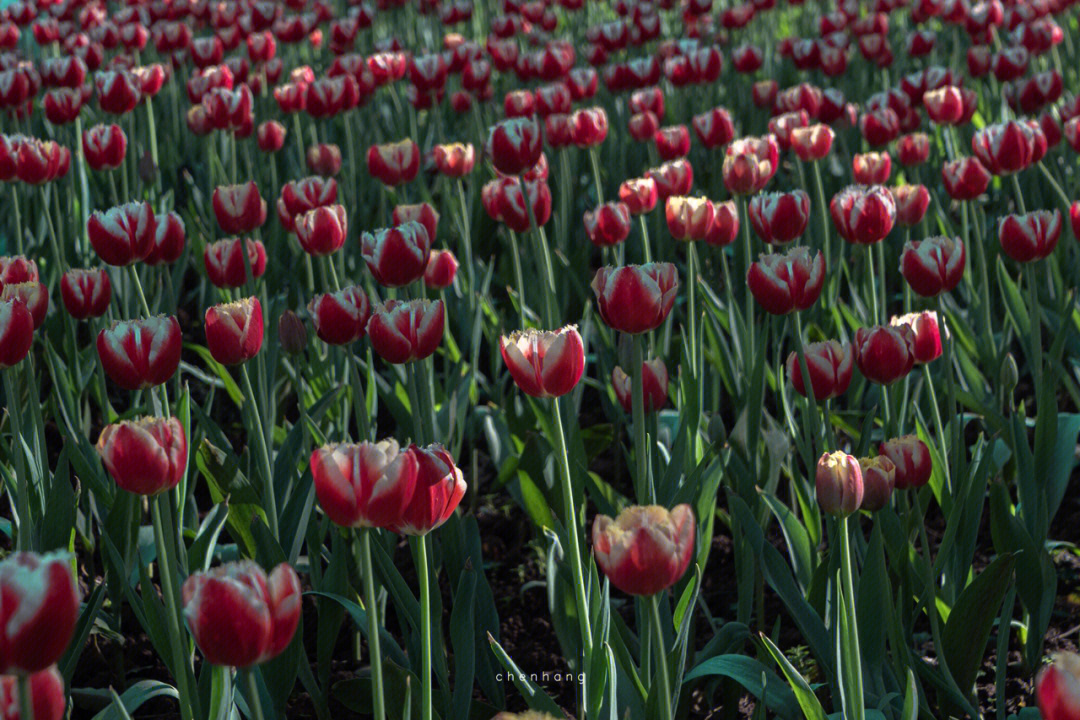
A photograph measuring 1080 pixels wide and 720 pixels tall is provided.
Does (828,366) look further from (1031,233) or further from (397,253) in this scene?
(397,253)

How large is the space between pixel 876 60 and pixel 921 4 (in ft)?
1.86

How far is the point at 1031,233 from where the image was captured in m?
2.11

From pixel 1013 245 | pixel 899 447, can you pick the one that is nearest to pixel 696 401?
pixel 899 447

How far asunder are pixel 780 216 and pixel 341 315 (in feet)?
2.90

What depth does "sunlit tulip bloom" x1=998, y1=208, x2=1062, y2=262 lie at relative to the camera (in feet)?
6.90

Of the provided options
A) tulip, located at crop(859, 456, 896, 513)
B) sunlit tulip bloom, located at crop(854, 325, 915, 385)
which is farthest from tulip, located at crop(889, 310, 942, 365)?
tulip, located at crop(859, 456, 896, 513)

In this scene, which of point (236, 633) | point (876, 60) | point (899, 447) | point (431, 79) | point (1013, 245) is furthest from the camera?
point (876, 60)

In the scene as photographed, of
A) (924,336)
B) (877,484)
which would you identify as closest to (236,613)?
(877,484)

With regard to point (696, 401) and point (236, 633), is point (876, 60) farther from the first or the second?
point (236, 633)

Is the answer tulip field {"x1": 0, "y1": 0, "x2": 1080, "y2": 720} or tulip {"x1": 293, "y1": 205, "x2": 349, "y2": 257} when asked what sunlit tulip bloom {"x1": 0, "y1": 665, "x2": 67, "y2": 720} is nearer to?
tulip field {"x1": 0, "y1": 0, "x2": 1080, "y2": 720}

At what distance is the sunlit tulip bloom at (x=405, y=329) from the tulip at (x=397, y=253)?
28 centimetres

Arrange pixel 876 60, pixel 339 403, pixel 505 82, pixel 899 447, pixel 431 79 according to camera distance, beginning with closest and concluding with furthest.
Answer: pixel 899 447
pixel 339 403
pixel 431 79
pixel 876 60
pixel 505 82

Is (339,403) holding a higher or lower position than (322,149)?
lower

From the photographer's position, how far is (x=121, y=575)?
1.68 metres
